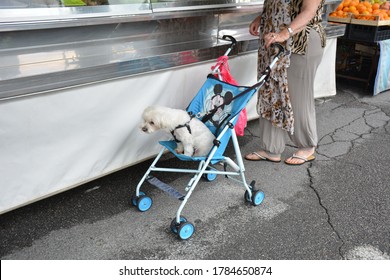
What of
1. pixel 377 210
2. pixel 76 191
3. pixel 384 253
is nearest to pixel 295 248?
pixel 384 253

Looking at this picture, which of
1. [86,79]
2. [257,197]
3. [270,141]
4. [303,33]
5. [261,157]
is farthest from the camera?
[261,157]

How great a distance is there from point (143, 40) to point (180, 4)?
1.62 feet

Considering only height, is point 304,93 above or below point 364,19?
below

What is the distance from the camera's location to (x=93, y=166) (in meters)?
3.08

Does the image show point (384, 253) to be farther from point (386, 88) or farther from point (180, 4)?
point (386, 88)

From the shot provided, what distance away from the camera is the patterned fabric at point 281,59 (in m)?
3.06

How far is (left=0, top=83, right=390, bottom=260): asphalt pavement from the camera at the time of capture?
8.38 ft

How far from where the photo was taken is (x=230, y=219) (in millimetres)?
2885

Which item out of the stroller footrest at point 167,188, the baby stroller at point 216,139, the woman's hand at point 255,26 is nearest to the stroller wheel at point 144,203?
the baby stroller at point 216,139

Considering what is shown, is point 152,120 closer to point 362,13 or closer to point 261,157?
point 261,157

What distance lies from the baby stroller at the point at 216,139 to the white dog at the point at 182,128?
0.28ft

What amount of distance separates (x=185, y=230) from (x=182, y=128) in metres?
0.73

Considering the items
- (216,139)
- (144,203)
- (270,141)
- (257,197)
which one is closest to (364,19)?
(270,141)

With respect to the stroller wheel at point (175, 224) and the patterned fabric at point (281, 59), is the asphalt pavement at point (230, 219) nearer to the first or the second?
the stroller wheel at point (175, 224)
